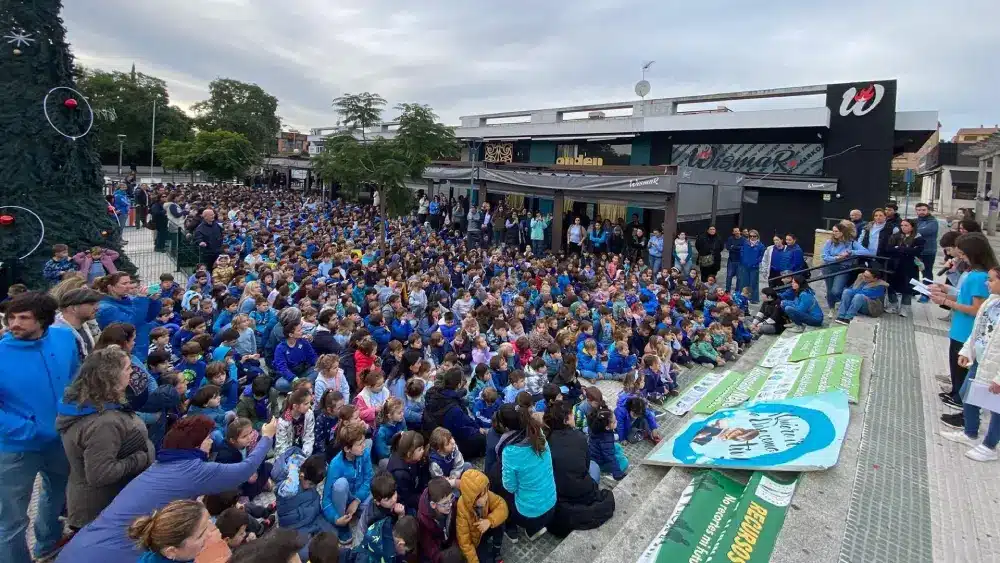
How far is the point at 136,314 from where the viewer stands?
546 centimetres

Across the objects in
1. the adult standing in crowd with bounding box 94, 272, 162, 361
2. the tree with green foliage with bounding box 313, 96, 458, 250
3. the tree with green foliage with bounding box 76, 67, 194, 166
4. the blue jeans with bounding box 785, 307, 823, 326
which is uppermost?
the tree with green foliage with bounding box 76, 67, 194, 166

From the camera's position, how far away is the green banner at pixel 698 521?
319 cm

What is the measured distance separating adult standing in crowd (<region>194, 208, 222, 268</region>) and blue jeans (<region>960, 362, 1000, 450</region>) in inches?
479

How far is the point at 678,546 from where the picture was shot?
324cm

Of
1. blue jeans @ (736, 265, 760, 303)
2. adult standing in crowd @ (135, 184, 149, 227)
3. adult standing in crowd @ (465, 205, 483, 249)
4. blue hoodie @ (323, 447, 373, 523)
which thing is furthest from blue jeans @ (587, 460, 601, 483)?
adult standing in crowd @ (135, 184, 149, 227)

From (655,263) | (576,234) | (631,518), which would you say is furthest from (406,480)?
(576,234)

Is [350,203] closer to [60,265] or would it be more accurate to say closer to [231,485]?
[60,265]

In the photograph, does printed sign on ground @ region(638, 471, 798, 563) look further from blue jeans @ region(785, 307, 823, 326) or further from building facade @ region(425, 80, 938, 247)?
building facade @ region(425, 80, 938, 247)

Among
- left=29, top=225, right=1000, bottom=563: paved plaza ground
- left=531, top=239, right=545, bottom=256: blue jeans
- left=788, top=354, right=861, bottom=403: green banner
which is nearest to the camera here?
left=29, top=225, right=1000, bottom=563: paved plaza ground

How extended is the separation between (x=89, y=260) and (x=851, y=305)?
44.5 ft

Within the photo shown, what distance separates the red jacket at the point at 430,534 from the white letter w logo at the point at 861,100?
68.0 feet

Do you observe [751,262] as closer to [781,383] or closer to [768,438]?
[781,383]

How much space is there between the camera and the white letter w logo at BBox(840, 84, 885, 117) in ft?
56.2

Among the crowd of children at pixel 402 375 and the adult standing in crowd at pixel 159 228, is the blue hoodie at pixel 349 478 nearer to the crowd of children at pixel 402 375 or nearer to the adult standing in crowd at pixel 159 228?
the crowd of children at pixel 402 375
